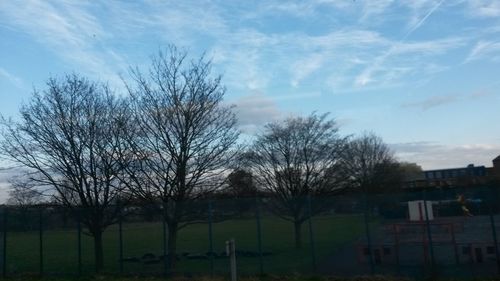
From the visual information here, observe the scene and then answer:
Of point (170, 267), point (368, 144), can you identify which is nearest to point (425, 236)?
point (170, 267)

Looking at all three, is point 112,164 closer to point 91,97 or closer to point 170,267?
point 91,97

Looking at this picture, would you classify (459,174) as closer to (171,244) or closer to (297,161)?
(297,161)

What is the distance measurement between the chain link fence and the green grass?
68 mm

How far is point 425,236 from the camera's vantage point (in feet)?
58.5

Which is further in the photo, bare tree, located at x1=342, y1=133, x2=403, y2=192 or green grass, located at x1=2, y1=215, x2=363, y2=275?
bare tree, located at x1=342, y1=133, x2=403, y2=192

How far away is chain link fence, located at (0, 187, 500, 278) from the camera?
→ 692 inches

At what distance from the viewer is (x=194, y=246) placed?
2759cm

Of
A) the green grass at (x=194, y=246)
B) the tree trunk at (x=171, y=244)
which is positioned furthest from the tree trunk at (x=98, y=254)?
the tree trunk at (x=171, y=244)

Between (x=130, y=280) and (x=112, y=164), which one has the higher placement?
(x=112, y=164)

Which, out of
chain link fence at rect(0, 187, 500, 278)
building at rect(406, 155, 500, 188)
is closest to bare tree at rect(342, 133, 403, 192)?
building at rect(406, 155, 500, 188)

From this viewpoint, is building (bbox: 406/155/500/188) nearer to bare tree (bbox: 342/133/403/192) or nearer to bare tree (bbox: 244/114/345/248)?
bare tree (bbox: 342/133/403/192)

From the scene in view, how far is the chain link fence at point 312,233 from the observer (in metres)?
17.6

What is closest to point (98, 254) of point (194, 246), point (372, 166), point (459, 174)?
point (194, 246)

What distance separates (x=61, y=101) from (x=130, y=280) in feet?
25.5
